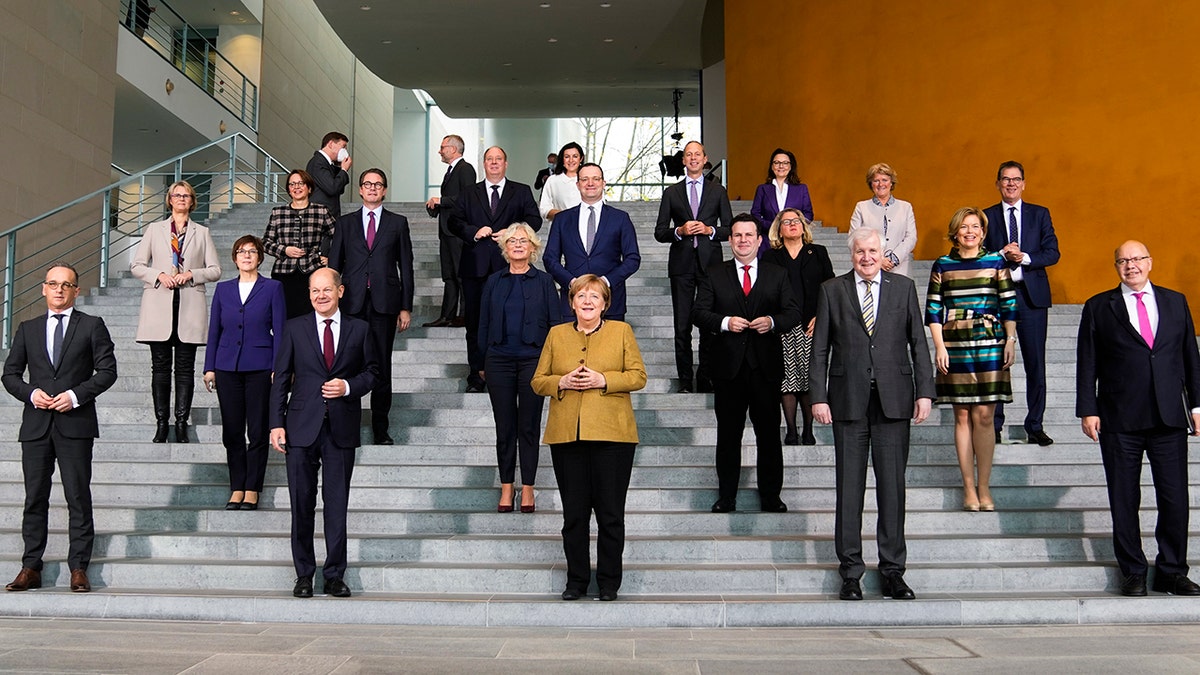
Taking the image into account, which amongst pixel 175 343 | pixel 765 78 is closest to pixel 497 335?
pixel 175 343

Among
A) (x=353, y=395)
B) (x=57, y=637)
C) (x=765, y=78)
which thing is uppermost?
(x=765, y=78)

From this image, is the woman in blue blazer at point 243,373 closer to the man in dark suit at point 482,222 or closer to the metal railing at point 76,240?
the man in dark suit at point 482,222

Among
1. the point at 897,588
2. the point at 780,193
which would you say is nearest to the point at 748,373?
the point at 897,588

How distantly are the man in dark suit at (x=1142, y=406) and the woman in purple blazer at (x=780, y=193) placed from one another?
119 inches

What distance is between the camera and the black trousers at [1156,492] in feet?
15.8

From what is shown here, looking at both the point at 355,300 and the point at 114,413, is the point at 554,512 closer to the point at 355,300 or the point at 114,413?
the point at 355,300

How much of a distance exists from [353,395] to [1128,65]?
736cm

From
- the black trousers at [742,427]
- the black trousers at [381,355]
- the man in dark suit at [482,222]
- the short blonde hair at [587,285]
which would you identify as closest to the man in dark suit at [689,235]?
the man in dark suit at [482,222]

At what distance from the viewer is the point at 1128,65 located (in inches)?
355

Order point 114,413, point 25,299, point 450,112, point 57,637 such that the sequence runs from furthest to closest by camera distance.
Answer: point 450,112 < point 25,299 < point 114,413 < point 57,637

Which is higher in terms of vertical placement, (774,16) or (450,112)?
(450,112)

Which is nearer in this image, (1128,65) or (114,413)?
(114,413)

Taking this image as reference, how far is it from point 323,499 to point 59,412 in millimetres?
1353

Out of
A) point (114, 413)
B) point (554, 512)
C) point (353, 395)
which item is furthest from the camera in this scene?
point (114, 413)
